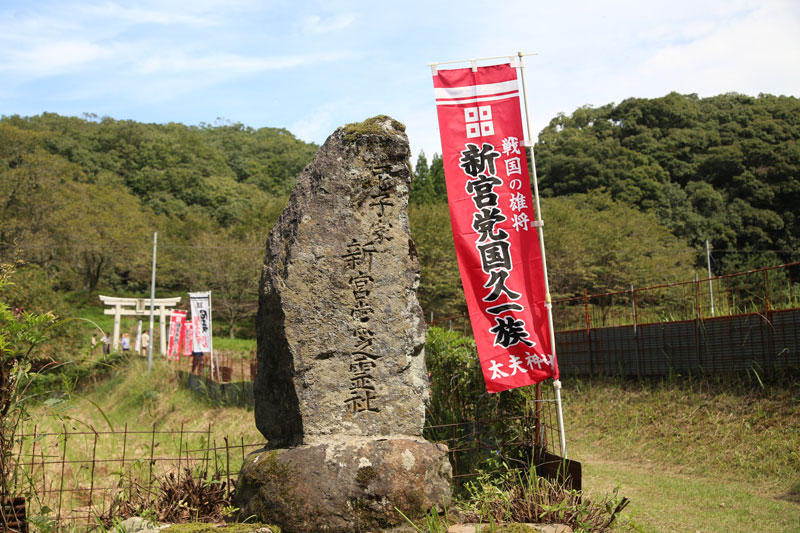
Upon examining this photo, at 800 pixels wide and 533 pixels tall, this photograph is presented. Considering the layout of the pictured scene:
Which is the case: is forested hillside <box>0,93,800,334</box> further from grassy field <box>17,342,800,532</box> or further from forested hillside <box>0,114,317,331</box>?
grassy field <box>17,342,800,532</box>

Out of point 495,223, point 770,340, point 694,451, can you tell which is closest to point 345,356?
point 495,223

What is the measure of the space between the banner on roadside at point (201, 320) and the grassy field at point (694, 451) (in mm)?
10411

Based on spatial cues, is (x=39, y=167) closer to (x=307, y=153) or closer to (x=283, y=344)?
(x=307, y=153)

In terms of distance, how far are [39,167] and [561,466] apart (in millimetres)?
33739

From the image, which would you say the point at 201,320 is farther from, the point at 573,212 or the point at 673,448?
the point at 573,212

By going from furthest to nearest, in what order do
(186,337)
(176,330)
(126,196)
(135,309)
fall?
(126,196) → (135,309) → (186,337) → (176,330)

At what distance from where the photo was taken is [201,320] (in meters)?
17.2

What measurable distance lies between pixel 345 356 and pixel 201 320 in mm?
13634

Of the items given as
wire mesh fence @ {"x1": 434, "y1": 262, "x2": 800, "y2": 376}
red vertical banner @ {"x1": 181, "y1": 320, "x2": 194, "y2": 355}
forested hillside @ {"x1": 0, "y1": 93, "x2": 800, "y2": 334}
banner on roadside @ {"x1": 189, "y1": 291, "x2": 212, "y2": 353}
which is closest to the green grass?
banner on roadside @ {"x1": 189, "y1": 291, "x2": 212, "y2": 353}

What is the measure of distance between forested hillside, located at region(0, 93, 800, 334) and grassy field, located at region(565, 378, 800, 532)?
13517 mm

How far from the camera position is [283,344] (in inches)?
181

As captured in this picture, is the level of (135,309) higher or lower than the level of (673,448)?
higher

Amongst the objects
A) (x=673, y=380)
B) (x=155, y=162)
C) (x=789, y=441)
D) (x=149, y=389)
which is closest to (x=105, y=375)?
(x=149, y=389)

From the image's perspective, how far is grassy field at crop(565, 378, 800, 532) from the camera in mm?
6184
